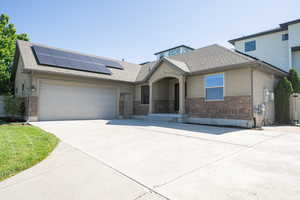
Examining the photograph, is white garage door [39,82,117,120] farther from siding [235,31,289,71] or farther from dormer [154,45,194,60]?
siding [235,31,289,71]

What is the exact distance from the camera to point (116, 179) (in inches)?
104

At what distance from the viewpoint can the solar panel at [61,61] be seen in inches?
461

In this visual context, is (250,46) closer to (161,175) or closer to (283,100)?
(283,100)

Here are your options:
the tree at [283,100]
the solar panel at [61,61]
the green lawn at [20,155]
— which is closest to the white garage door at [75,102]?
the solar panel at [61,61]

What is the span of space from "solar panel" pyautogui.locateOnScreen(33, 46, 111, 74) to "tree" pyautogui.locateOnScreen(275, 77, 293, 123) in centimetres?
1334

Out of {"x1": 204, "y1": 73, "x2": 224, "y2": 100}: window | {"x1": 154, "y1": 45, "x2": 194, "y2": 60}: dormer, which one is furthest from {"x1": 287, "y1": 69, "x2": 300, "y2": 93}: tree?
{"x1": 154, "y1": 45, "x2": 194, "y2": 60}: dormer

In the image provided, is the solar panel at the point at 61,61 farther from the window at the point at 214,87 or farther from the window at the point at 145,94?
the window at the point at 214,87

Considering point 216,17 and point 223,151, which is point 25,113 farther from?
point 216,17

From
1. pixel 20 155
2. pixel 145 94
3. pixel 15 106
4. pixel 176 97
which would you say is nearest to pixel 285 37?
pixel 176 97

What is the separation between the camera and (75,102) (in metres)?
12.6

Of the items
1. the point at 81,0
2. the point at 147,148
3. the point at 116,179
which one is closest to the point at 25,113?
the point at 81,0

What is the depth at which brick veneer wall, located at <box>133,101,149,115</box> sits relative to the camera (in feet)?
48.0

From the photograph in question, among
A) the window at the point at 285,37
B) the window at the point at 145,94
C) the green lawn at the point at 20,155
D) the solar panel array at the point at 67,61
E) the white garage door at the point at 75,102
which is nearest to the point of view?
the green lawn at the point at 20,155

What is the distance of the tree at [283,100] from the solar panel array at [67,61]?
1334 cm
